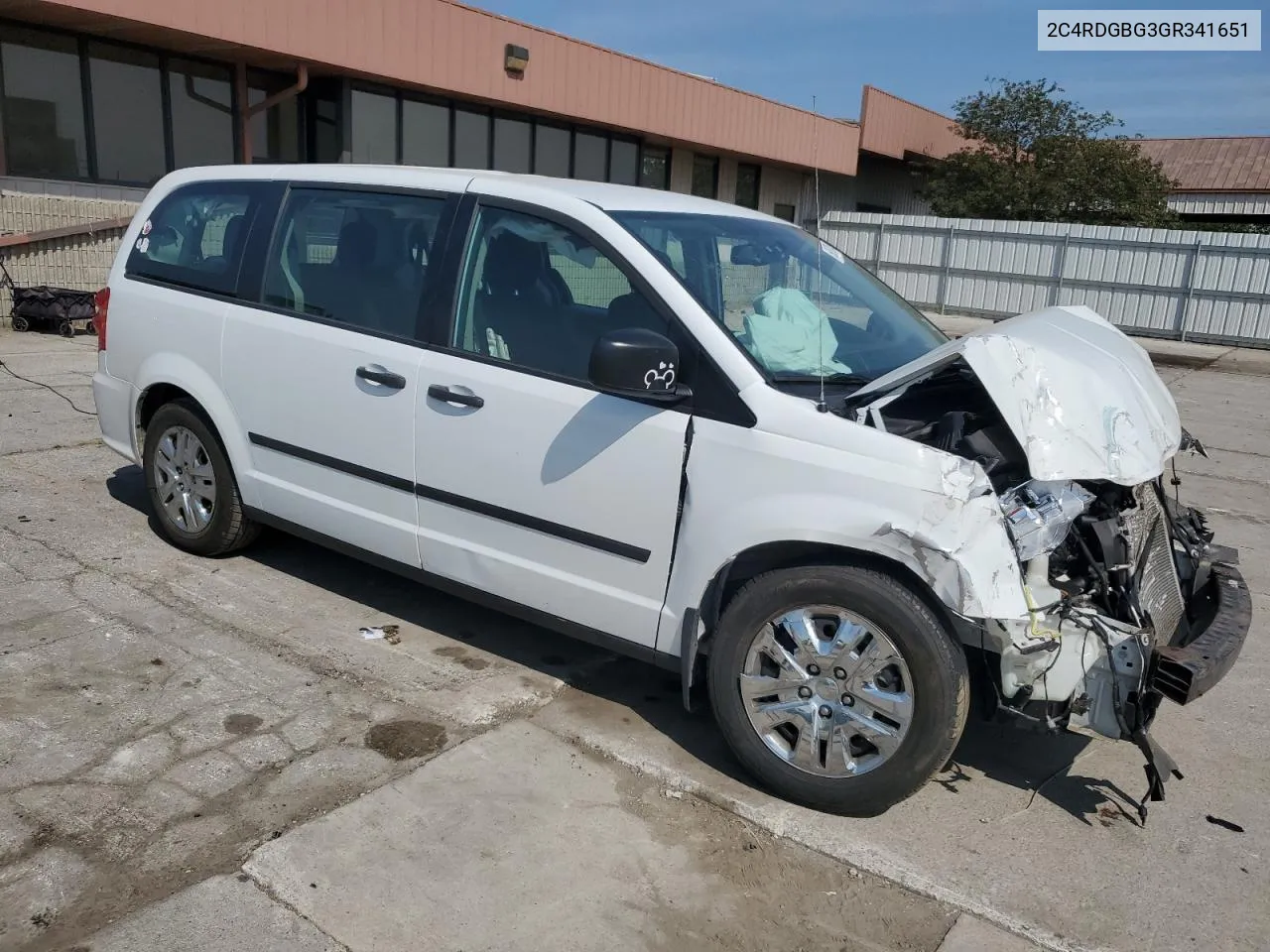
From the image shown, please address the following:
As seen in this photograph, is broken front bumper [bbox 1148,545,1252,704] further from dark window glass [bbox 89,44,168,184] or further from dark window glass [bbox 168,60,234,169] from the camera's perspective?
dark window glass [bbox 89,44,168,184]

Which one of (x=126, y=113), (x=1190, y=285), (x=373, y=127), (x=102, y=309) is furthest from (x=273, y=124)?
(x=1190, y=285)

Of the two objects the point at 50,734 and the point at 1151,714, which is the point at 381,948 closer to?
the point at 50,734

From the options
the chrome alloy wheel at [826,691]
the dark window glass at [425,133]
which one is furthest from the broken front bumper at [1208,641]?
Result: the dark window glass at [425,133]

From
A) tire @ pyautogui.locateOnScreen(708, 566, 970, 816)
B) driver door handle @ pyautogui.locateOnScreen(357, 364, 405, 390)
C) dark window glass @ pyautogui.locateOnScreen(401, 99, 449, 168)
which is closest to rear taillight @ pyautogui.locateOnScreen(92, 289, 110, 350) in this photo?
driver door handle @ pyautogui.locateOnScreen(357, 364, 405, 390)

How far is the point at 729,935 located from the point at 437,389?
2.20 meters

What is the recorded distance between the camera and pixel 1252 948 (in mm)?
2842

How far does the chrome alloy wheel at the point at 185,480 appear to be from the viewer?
5016mm

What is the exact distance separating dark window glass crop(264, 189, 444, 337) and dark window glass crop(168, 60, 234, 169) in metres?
10.3

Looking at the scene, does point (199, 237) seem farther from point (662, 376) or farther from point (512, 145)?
point (512, 145)

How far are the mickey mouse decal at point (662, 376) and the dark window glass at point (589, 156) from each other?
1645 cm

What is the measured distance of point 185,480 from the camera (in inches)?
202

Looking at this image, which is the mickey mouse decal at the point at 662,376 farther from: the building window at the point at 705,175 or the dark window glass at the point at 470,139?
the building window at the point at 705,175

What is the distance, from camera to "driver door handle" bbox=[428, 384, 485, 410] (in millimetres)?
3879

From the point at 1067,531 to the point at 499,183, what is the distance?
8.05 ft
